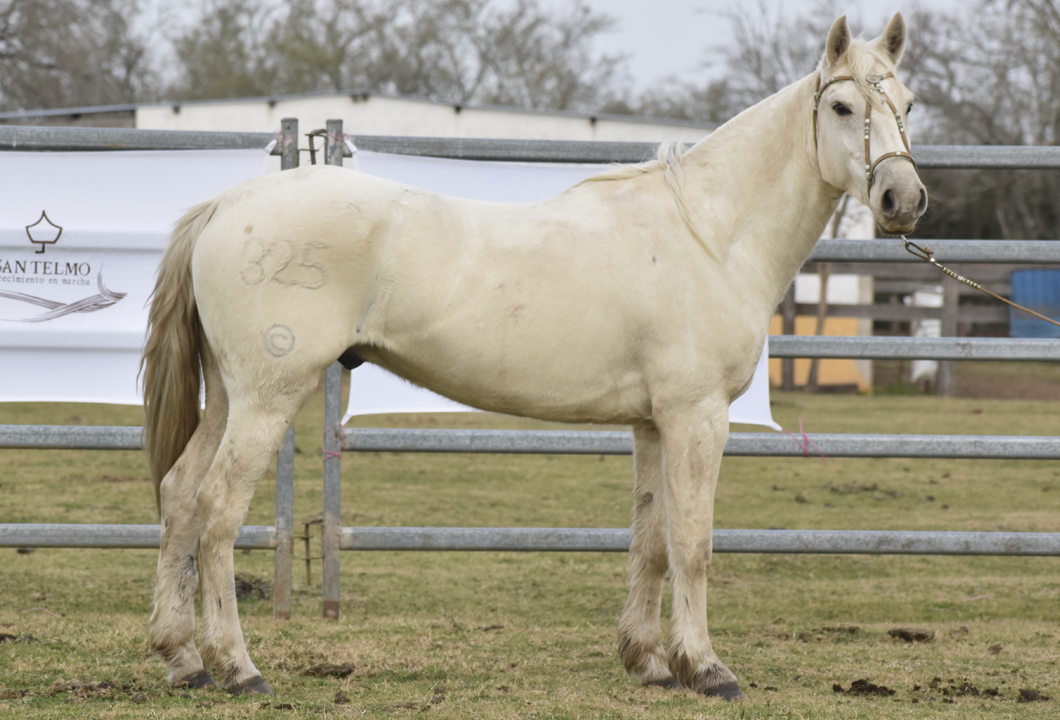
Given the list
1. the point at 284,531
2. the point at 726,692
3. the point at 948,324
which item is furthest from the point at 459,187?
the point at 948,324

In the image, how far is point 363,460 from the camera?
33.3 feet

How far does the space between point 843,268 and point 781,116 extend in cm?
1323

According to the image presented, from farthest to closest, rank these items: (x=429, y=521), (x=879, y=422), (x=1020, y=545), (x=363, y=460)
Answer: (x=879, y=422)
(x=363, y=460)
(x=429, y=521)
(x=1020, y=545)

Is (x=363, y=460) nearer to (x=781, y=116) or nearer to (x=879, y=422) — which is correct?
(x=879, y=422)

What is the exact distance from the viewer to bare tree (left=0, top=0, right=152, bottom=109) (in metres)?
28.2

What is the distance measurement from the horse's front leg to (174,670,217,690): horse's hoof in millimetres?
1648

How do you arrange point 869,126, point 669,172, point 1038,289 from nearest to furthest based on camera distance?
point 869,126 → point 669,172 → point 1038,289

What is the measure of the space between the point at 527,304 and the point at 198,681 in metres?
1.76

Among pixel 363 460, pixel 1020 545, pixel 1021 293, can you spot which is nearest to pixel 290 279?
pixel 1020 545

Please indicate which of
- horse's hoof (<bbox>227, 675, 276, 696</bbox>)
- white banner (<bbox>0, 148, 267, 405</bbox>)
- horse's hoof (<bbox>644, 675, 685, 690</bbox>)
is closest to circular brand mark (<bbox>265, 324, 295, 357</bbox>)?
Result: horse's hoof (<bbox>227, 675, 276, 696</bbox>)

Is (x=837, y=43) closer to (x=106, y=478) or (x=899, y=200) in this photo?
(x=899, y=200)

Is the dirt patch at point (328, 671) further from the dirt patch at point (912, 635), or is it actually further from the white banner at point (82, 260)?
the dirt patch at point (912, 635)

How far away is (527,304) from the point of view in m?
3.61

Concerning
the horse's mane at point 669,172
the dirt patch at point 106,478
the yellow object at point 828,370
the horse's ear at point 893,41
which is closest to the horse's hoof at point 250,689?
the horse's mane at point 669,172
